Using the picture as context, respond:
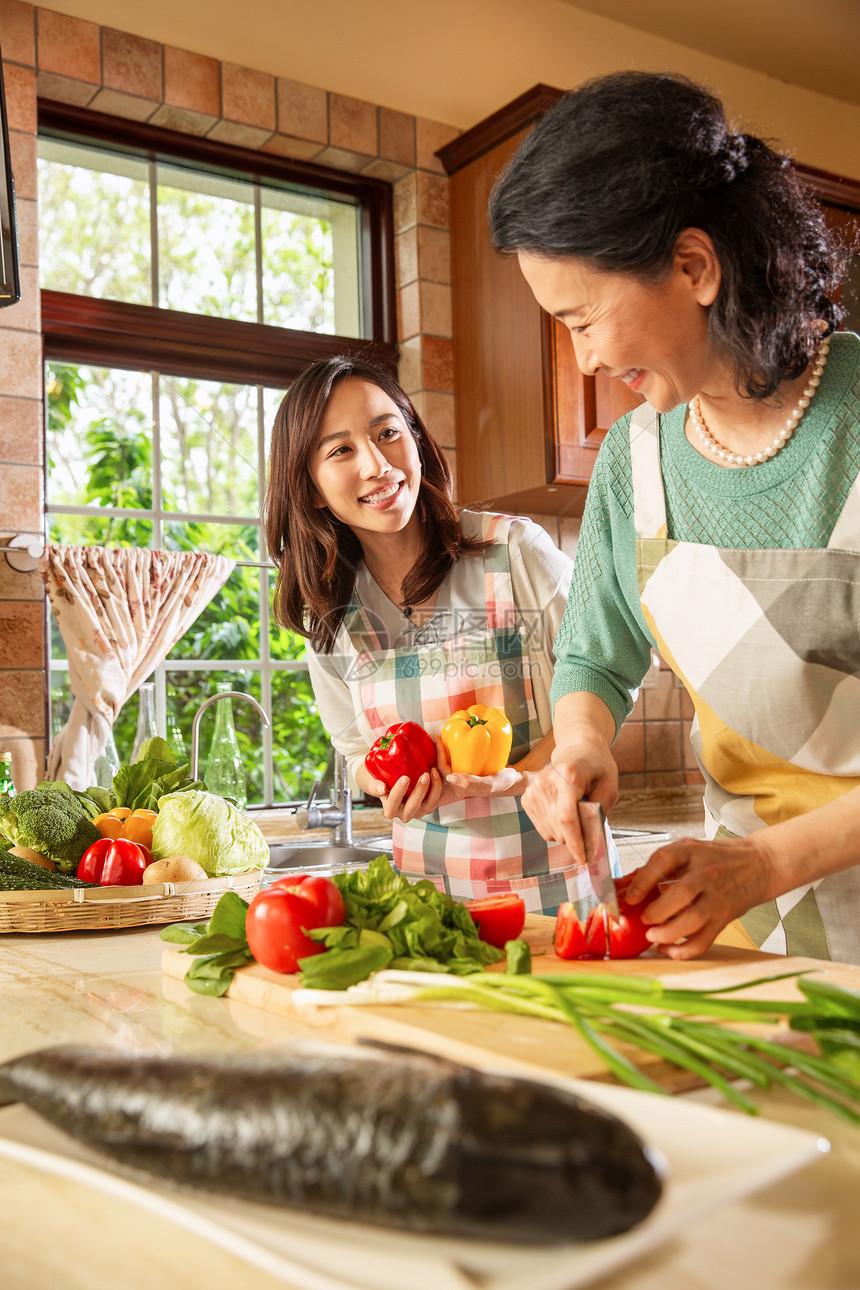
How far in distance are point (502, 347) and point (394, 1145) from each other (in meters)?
2.54

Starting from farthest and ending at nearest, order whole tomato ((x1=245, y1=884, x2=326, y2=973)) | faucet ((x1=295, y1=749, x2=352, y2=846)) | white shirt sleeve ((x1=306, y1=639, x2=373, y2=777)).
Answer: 1. faucet ((x1=295, y1=749, x2=352, y2=846))
2. white shirt sleeve ((x1=306, y1=639, x2=373, y2=777))
3. whole tomato ((x1=245, y1=884, x2=326, y2=973))

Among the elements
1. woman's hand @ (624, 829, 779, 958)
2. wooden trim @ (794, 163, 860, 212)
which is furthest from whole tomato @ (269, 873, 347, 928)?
wooden trim @ (794, 163, 860, 212)

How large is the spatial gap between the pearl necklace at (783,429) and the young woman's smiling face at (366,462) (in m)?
0.37

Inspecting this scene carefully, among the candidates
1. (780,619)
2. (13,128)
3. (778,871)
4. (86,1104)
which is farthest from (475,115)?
(86,1104)

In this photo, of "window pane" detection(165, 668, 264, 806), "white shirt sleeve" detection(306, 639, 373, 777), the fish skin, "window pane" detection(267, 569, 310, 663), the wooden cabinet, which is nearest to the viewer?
the fish skin

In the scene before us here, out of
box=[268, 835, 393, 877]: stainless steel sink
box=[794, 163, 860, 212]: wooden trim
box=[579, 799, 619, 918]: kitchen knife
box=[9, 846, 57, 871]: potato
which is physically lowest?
box=[268, 835, 393, 877]: stainless steel sink

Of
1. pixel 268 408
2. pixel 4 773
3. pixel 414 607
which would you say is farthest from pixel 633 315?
pixel 268 408

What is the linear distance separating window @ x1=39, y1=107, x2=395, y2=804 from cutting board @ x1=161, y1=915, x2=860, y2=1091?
1.63m

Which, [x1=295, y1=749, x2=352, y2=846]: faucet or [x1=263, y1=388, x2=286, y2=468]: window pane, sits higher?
[x1=263, y1=388, x2=286, y2=468]: window pane

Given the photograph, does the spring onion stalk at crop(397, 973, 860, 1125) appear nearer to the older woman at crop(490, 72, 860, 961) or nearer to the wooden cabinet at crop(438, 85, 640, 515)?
the older woman at crop(490, 72, 860, 961)

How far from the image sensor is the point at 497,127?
2.68 metres

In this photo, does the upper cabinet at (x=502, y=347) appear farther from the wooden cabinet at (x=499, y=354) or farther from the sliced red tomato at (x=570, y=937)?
the sliced red tomato at (x=570, y=937)

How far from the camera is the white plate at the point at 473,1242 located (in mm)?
405

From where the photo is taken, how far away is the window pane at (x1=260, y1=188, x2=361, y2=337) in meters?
2.84
